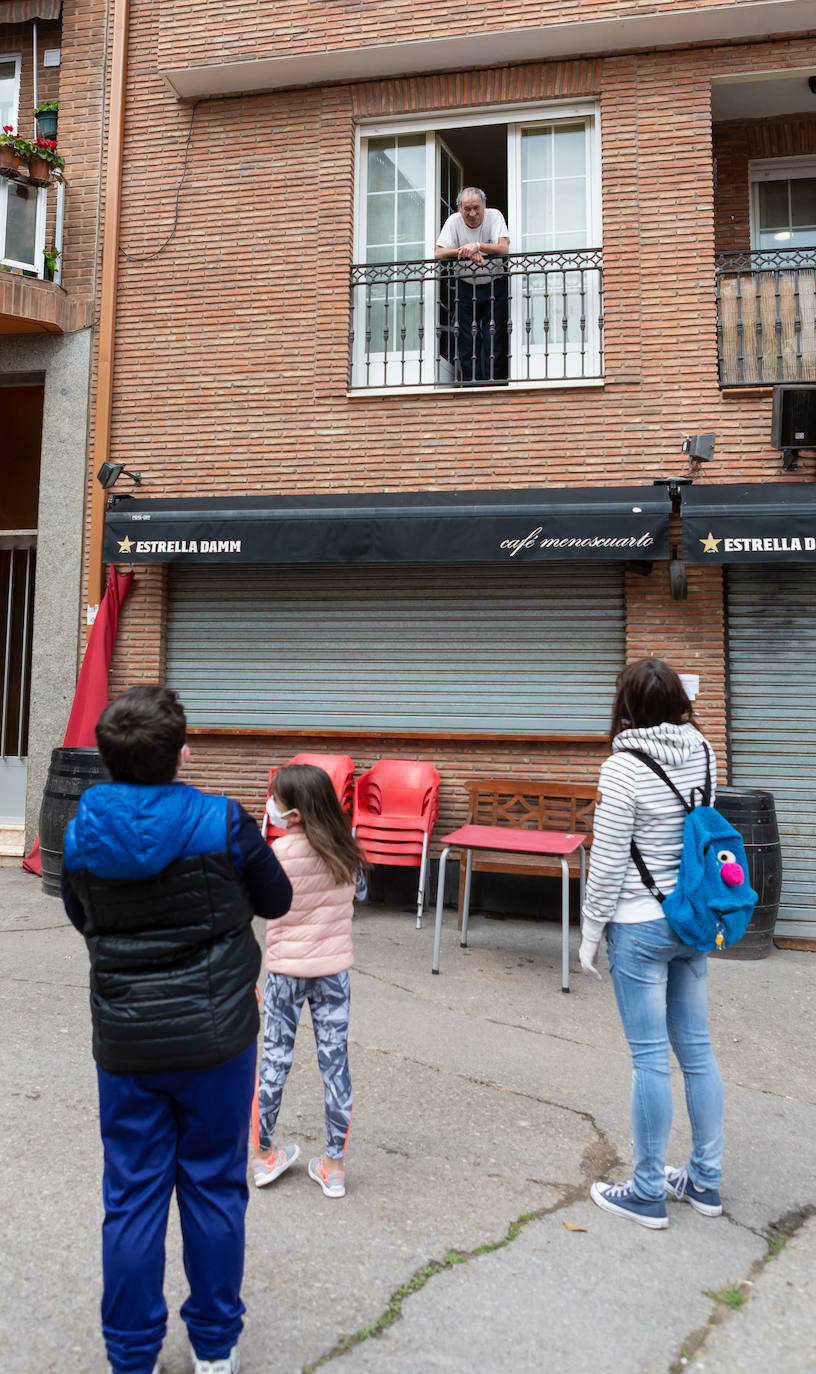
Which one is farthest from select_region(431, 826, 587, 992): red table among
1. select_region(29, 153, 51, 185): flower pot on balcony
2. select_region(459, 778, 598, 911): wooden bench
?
select_region(29, 153, 51, 185): flower pot on balcony

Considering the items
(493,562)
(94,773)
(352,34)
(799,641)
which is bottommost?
(94,773)

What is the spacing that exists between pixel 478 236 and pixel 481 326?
78 cm

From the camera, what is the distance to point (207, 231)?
29.8 feet

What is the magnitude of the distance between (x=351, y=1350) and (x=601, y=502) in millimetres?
6033

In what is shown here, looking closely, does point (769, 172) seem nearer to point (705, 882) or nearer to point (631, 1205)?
point (705, 882)

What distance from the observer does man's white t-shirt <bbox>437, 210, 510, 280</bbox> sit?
28.3ft

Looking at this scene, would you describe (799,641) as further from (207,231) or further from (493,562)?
(207,231)

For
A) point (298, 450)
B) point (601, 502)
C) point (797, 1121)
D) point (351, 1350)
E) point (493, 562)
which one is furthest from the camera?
point (298, 450)

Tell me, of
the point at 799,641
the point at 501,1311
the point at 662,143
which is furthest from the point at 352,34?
the point at 501,1311

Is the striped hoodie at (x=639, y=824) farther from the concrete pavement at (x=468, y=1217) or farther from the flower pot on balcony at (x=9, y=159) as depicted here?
the flower pot on balcony at (x=9, y=159)

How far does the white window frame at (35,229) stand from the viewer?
9.01 metres

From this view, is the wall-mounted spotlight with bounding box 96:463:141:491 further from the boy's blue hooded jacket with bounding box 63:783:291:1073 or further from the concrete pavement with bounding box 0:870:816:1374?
the boy's blue hooded jacket with bounding box 63:783:291:1073

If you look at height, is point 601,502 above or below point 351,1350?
above

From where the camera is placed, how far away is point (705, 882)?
320 cm
